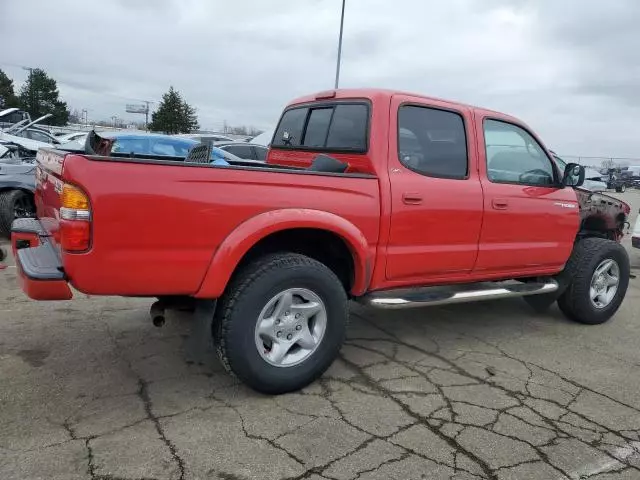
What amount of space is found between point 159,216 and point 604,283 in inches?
174

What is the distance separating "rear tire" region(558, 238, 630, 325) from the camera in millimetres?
5062

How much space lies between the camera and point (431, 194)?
383 cm

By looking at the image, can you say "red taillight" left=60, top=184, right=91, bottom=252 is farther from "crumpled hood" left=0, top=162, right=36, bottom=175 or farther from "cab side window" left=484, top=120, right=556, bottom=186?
"crumpled hood" left=0, top=162, right=36, bottom=175

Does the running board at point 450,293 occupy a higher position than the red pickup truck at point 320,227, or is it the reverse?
the red pickup truck at point 320,227

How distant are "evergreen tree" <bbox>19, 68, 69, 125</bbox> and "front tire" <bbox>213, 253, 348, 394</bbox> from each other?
188ft

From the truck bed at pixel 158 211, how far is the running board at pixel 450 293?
3.02 ft

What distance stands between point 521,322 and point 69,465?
4181 millimetres

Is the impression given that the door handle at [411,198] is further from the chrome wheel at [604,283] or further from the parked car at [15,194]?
the parked car at [15,194]

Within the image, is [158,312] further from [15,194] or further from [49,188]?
[15,194]

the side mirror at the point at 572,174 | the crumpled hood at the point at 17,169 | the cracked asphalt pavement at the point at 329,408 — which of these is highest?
the side mirror at the point at 572,174

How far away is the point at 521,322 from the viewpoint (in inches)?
209

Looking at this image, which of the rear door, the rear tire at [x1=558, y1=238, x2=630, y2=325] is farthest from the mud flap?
the rear tire at [x1=558, y1=238, x2=630, y2=325]

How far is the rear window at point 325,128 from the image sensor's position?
12.7ft

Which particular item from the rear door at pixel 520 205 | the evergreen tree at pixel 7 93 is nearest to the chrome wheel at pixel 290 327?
the rear door at pixel 520 205
